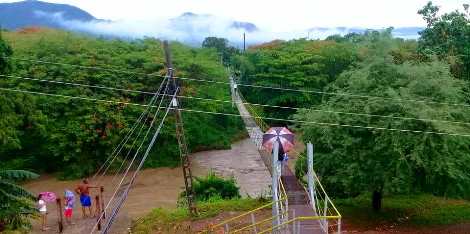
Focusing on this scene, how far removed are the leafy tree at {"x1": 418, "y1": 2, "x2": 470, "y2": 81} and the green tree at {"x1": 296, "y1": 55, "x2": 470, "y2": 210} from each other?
175 inches

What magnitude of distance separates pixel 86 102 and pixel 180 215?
10907 millimetres

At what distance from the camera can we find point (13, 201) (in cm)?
1197

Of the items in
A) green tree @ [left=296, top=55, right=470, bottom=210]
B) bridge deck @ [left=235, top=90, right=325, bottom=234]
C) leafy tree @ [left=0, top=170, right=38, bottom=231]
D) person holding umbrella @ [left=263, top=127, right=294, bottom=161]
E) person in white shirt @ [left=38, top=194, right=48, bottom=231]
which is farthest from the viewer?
→ person in white shirt @ [left=38, top=194, right=48, bottom=231]

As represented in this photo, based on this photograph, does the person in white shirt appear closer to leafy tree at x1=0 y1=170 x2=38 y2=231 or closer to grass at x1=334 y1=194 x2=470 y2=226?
leafy tree at x1=0 y1=170 x2=38 y2=231

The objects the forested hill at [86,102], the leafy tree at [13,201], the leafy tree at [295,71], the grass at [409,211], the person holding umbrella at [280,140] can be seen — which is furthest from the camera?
the leafy tree at [295,71]

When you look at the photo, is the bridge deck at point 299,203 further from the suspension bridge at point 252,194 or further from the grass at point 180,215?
the grass at point 180,215

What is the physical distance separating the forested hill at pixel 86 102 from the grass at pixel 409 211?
11509mm

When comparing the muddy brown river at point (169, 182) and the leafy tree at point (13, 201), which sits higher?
the leafy tree at point (13, 201)

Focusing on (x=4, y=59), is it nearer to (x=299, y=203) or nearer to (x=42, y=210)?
(x=42, y=210)

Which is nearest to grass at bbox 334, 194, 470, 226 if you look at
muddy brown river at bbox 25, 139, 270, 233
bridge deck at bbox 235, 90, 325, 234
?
muddy brown river at bbox 25, 139, 270, 233

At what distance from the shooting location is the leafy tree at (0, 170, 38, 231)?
11773mm

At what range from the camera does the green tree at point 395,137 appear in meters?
14.9

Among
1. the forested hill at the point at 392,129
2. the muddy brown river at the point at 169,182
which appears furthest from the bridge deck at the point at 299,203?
the muddy brown river at the point at 169,182

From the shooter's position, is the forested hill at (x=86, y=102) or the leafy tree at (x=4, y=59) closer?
the leafy tree at (x=4, y=59)
